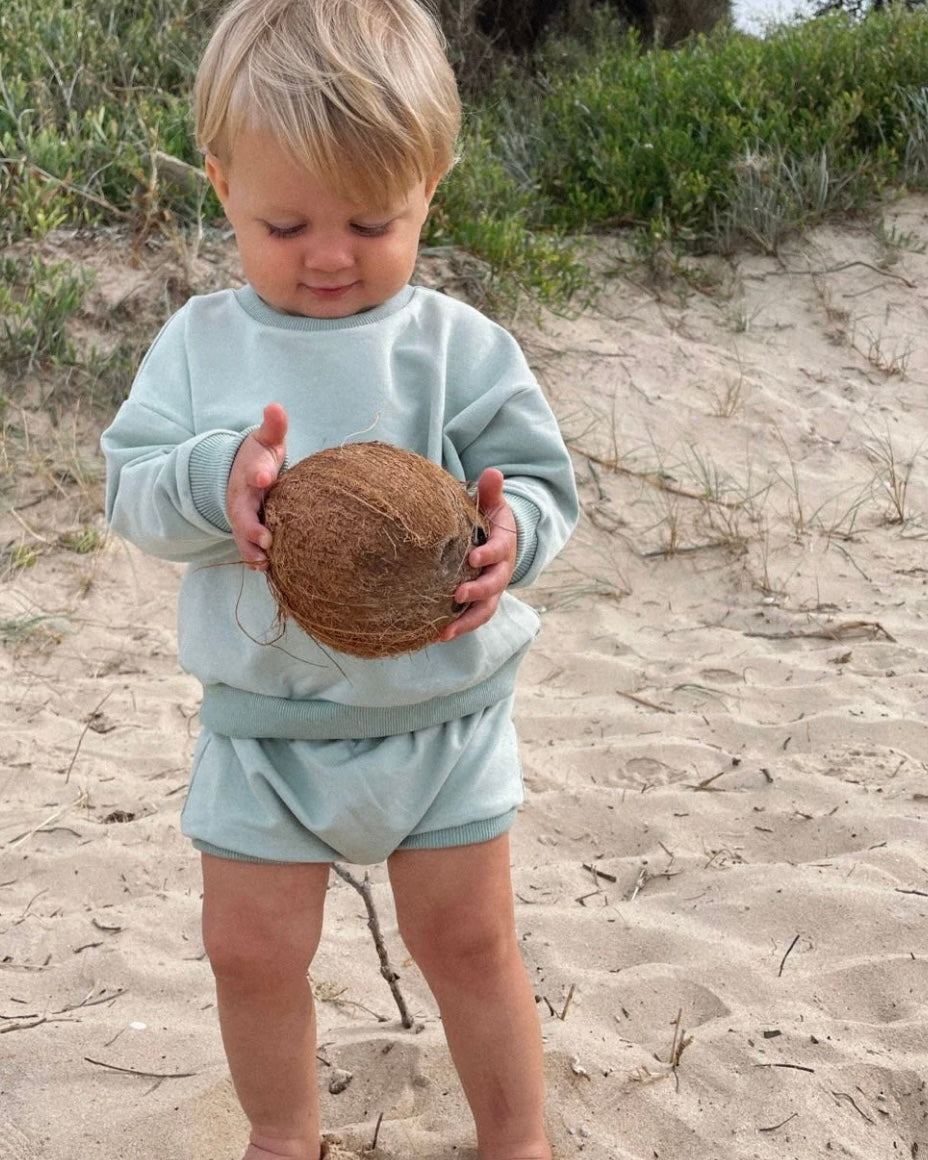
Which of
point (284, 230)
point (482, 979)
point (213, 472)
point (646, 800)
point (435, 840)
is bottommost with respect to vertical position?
point (646, 800)

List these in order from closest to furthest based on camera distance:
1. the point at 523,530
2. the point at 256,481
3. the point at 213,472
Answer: the point at 256,481 < the point at 213,472 < the point at 523,530

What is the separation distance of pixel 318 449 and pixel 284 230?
318mm

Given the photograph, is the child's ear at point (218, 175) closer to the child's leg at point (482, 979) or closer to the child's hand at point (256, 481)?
the child's hand at point (256, 481)

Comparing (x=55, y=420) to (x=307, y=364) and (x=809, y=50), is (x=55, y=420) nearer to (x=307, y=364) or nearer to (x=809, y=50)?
(x=307, y=364)

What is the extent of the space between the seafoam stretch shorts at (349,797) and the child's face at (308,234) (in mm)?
665

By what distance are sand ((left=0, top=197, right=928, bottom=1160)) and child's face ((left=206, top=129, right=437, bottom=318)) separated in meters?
1.40

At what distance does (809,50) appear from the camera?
683 cm

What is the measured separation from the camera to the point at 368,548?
1.71m

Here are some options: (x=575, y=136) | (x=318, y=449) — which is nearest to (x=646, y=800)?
(x=318, y=449)

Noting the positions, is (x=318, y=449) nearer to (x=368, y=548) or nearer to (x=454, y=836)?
(x=368, y=548)

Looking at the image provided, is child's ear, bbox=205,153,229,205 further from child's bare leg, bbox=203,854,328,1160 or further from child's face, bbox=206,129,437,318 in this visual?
child's bare leg, bbox=203,854,328,1160

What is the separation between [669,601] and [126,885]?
2.27 m

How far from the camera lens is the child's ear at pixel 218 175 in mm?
2053

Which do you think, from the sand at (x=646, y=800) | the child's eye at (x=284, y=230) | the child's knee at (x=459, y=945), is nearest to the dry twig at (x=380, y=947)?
the sand at (x=646, y=800)
